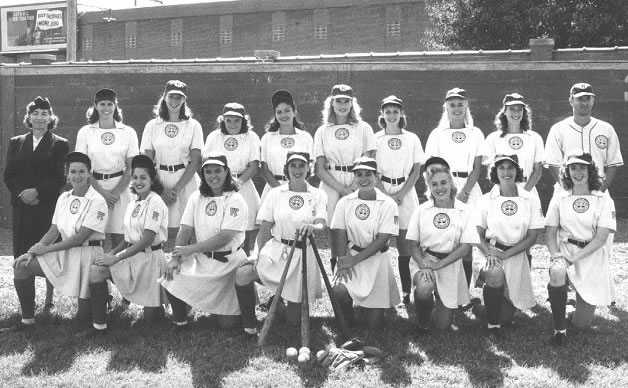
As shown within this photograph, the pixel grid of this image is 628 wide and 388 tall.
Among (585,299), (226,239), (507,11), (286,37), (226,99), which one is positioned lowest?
(585,299)

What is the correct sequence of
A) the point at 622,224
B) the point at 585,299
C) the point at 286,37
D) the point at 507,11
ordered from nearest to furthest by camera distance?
the point at 585,299
the point at 622,224
the point at 507,11
the point at 286,37

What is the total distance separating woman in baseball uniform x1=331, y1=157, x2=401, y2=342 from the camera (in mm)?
5879

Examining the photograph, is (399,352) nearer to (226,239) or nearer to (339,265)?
(339,265)

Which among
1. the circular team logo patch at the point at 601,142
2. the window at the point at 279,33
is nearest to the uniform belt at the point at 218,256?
the circular team logo patch at the point at 601,142

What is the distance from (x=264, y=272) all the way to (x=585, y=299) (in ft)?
8.01

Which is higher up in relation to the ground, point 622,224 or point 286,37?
point 286,37

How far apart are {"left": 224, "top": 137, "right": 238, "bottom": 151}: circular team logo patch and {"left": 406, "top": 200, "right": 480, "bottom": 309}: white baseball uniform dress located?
5.96ft

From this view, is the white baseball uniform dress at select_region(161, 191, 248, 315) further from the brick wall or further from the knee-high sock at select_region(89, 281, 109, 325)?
the brick wall

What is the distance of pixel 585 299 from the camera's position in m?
5.57

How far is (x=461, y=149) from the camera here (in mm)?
6656

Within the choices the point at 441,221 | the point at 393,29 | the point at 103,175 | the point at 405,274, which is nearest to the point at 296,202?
the point at 441,221

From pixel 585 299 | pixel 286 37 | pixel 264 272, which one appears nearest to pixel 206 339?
pixel 264 272

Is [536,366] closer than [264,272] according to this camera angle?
Yes

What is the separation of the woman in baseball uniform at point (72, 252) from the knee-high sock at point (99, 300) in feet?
0.77
